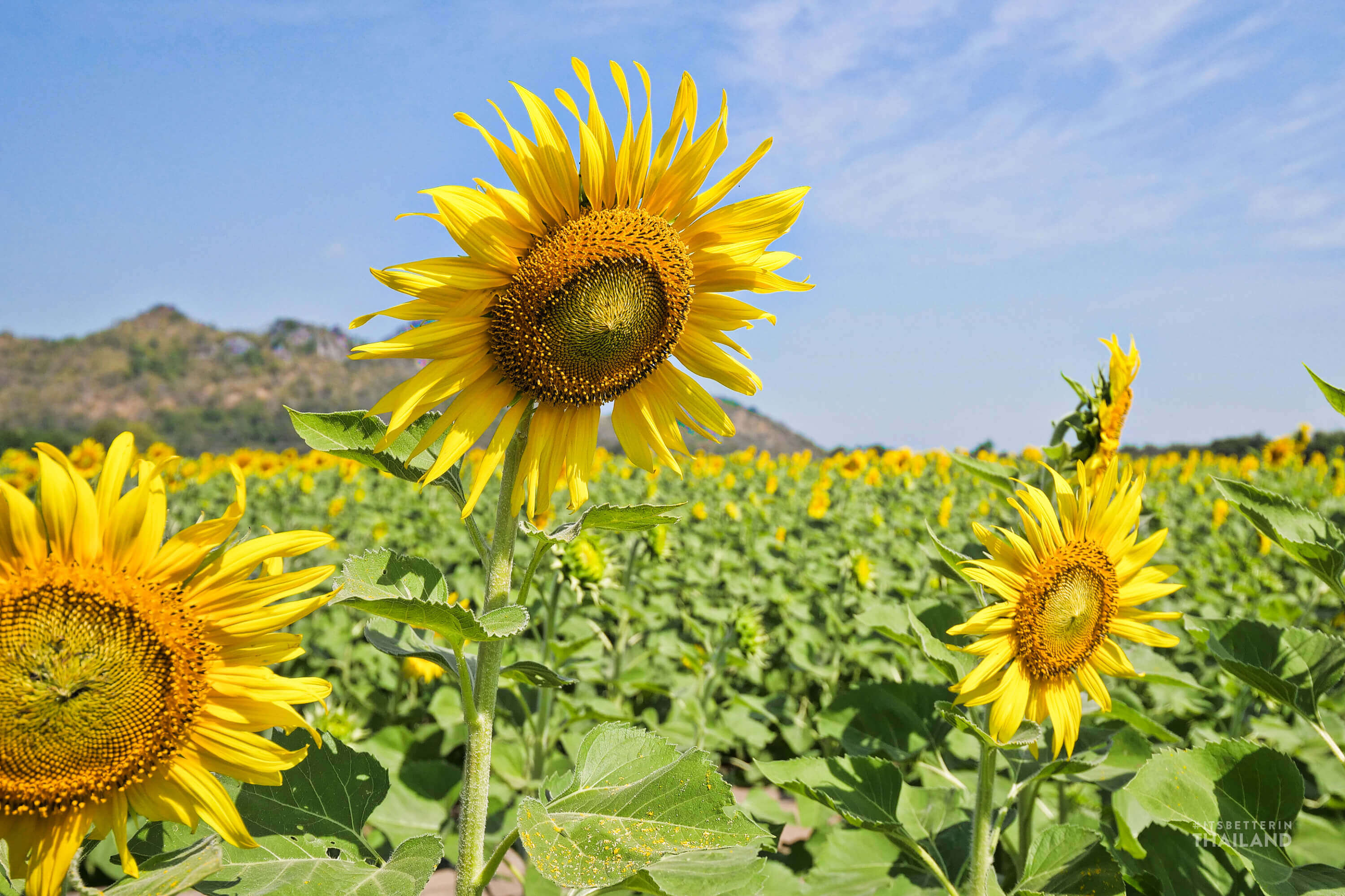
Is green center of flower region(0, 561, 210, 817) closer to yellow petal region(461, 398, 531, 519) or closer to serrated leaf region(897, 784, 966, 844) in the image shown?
yellow petal region(461, 398, 531, 519)

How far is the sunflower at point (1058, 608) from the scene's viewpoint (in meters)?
1.83

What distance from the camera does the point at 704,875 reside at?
1411mm

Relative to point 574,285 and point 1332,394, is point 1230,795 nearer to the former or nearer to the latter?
A: point 1332,394

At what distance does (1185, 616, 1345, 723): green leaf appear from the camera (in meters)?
1.97

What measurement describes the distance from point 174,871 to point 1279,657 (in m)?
2.55

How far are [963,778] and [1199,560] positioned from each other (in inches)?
212

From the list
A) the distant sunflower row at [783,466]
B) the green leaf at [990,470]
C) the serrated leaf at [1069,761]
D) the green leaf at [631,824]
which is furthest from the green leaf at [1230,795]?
the distant sunflower row at [783,466]

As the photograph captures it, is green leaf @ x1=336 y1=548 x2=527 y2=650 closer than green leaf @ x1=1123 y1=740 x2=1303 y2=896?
Yes

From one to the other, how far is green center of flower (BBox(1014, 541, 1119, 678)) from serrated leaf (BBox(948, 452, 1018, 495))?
0.23 meters

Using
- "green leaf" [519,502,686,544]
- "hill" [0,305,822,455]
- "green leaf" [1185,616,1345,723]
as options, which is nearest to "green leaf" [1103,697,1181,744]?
"green leaf" [1185,616,1345,723]

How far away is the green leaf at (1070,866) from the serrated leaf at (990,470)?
0.84 m

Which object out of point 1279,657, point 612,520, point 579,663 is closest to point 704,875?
point 612,520

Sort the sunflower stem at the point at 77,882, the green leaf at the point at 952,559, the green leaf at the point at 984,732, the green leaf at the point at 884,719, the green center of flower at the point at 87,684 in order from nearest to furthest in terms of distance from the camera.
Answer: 1. the green center of flower at the point at 87,684
2. the sunflower stem at the point at 77,882
3. the green leaf at the point at 984,732
4. the green leaf at the point at 952,559
5. the green leaf at the point at 884,719

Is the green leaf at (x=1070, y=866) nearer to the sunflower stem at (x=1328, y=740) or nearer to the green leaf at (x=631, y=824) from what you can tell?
the sunflower stem at (x=1328, y=740)
